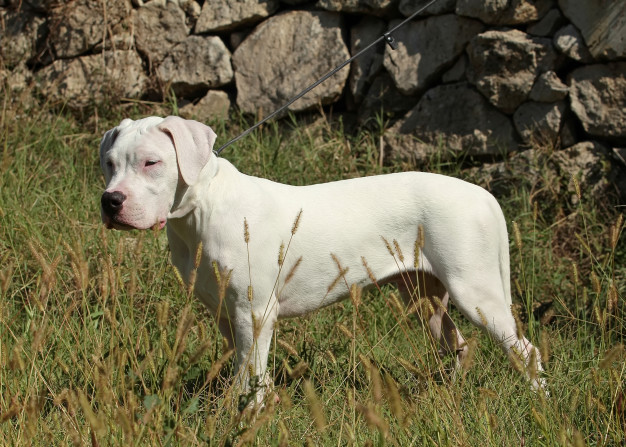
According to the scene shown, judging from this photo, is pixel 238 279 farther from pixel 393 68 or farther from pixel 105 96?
pixel 105 96

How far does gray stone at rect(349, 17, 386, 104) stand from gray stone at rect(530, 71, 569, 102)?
1212 mm

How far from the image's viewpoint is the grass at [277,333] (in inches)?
77.3

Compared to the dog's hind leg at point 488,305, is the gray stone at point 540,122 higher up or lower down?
higher up

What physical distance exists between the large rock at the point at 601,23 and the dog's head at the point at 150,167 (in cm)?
309

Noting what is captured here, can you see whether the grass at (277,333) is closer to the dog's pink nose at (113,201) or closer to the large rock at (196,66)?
the dog's pink nose at (113,201)

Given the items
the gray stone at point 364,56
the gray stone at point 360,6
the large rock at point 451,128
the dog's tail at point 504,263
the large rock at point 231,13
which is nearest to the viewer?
the dog's tail at point 504,263

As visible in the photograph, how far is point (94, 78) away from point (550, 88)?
3.64 m

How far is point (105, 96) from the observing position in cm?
603

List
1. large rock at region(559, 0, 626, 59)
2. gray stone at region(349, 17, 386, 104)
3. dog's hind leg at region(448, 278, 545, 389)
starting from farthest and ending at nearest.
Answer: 1. gray stone at region(349, 17, 386, 104)
2. large rock at region(559, 0, 626, 59)
3. dog's hind leg at region(448, 278, 545, 389)

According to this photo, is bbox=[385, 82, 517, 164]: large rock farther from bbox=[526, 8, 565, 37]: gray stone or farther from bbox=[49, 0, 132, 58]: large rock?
bbox=[49, 0, 132, 58]: large rock

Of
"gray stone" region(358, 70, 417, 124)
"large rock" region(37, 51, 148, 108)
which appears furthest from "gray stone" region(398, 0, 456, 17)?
"large rock" region(37, 51, 148, 108)

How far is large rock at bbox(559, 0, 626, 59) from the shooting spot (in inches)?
186

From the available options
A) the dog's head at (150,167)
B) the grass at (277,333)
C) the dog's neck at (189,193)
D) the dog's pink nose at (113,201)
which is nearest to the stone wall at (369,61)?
the grass at (277,333)

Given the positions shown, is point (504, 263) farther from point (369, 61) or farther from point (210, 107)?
point (210, 107)
